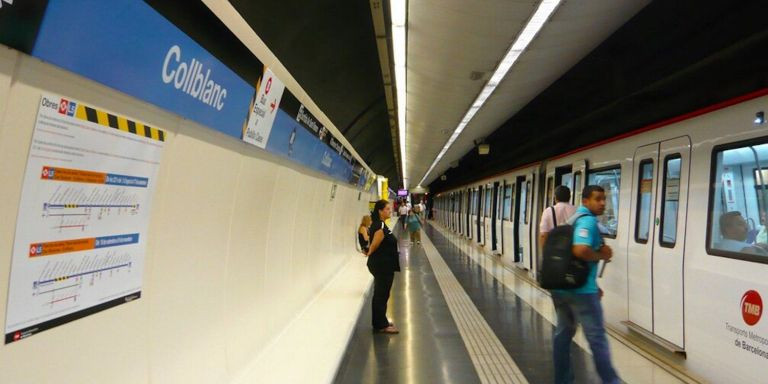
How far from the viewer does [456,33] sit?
5.28m

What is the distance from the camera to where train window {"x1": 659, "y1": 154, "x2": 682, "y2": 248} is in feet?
15.5

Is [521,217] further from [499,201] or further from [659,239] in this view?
[659,239]

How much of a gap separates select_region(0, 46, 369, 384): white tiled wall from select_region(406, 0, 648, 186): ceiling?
207cm

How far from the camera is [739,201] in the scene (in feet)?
12.8

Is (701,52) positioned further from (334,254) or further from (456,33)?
(334,254)

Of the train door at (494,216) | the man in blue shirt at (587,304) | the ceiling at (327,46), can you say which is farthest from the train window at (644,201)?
the train door at (494,216)

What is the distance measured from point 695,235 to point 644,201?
1.11m

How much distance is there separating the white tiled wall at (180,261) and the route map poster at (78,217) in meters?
0.04

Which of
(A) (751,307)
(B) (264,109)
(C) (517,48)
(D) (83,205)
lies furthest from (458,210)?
(D) (83,205)

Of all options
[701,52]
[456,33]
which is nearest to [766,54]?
[701,52]

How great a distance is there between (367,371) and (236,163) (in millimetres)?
2331

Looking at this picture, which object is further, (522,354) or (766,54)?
(522,354)

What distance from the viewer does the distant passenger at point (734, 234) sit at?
3789 millimetres

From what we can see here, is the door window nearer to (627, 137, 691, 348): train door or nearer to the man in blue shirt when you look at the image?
(627, 137, 691, 348): train door
